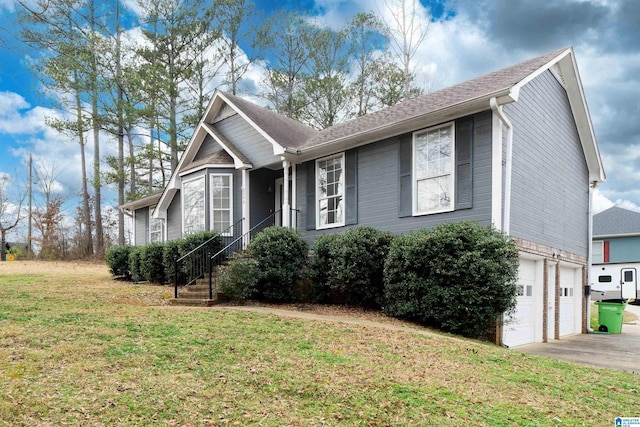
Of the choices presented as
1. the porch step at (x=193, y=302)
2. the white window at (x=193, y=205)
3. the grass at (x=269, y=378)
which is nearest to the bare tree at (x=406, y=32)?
the white window at (x=193, y=205)

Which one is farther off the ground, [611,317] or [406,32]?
[406,32]

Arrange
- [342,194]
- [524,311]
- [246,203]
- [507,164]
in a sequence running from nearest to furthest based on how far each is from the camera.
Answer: [507,164], [524,311], [342,194], [246,203]

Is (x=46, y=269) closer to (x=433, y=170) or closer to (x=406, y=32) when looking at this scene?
(x=433, y=170)

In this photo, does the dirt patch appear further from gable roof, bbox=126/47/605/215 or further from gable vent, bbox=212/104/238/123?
gable vent, bbox=212/104/238/123

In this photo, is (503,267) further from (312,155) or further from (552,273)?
(312,155)

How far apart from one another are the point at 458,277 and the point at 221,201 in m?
8.08

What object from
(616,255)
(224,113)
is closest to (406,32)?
(224,113)

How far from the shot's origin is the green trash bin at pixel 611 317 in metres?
12.8

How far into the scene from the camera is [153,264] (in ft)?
46.7

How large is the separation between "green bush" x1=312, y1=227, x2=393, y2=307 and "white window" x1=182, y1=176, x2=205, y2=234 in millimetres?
5445

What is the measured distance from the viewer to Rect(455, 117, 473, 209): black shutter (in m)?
9.29

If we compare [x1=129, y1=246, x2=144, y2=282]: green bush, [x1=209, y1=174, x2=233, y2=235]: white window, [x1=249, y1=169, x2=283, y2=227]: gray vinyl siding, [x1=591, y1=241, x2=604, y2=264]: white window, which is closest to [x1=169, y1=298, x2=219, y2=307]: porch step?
[x1=209, y1=174, x2=233, y2=235]: white window

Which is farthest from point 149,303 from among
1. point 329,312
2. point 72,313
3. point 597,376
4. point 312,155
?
point 597,376

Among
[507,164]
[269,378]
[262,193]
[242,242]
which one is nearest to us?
[269,378]
